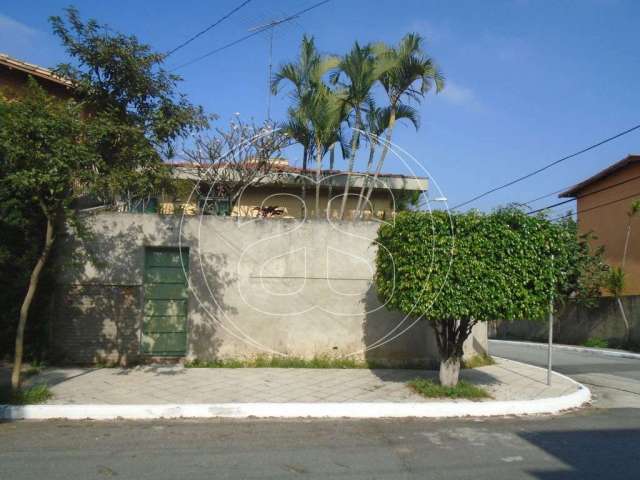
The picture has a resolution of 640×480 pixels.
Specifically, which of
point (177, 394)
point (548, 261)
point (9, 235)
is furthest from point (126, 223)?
point (548, 261)

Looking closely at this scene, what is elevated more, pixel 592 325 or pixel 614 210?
pixel 614 210

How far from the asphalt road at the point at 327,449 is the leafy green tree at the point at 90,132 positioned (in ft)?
6.64

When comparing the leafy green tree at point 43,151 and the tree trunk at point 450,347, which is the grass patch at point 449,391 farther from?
the leafy green tree at point 43,151

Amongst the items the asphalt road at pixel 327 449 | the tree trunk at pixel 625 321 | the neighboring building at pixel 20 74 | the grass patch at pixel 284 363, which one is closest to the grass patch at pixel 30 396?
the asphalt road at pixel 327 449

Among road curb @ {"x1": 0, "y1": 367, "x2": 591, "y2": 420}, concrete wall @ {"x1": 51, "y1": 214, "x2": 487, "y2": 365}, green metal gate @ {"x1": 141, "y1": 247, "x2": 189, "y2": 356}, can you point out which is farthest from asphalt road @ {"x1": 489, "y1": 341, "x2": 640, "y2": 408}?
green metal gate @ {"x1": 141, "y1": 247, "x2": 189, "y2": 356}

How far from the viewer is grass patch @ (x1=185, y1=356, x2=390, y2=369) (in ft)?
30.8

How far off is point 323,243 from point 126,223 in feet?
11.2

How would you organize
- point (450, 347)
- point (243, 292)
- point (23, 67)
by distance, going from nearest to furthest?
1. point (450, 347)
2. point (243, 292)
3. point (23, 67)

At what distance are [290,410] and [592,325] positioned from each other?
15.9 meters

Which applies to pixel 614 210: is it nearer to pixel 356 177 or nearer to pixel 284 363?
pixel 356 177

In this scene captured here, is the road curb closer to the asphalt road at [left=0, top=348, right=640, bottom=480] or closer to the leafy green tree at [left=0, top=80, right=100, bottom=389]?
the asphalt road at [left=0, top=348, right=640, bottom=480]

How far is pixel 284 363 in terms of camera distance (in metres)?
9.52

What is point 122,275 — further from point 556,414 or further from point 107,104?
point 556,414

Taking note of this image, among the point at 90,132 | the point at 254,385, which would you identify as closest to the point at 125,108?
the point at 90,132
